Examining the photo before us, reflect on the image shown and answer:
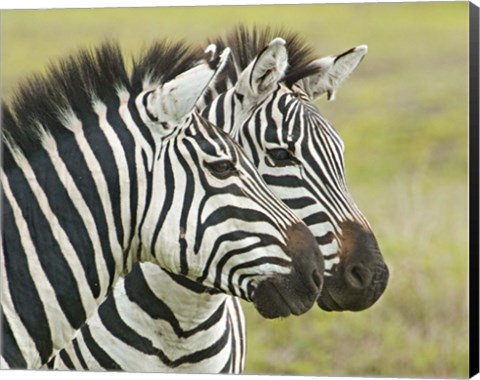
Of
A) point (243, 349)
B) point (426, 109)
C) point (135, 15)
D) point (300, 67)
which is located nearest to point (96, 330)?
point (243, 349)

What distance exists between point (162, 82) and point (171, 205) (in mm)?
680

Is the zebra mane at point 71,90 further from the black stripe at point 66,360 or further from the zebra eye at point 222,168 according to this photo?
the black stripe at point 66,360

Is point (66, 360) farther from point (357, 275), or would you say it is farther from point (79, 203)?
point (357, 275)

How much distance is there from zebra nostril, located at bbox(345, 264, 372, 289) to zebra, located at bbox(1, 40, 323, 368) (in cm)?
87

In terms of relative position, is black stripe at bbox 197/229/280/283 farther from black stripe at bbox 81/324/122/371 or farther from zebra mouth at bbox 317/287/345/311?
black stripe at bbox 81/324/122/371

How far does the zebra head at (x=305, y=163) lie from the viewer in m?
6.20

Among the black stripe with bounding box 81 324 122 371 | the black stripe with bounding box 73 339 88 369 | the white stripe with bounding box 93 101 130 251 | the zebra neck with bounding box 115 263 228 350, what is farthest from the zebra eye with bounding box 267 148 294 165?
the black stripe with bounding box 73 339 88 369

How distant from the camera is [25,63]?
315 inches

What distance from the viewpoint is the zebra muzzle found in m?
5.22

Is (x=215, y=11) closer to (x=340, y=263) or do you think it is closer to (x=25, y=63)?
(x=25, y=63)

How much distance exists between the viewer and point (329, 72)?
6844mm

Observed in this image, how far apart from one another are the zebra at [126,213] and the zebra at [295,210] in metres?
0.90

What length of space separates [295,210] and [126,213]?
1.28 meters

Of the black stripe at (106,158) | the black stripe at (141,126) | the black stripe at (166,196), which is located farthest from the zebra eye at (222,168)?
the black stripe at (106,158)
